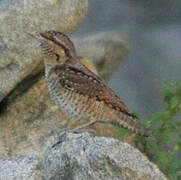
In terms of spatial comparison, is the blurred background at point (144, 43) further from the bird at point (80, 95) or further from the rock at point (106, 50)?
the bird at point (80, 95)

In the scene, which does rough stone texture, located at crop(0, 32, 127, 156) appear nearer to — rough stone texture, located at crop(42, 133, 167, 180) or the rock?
the rock

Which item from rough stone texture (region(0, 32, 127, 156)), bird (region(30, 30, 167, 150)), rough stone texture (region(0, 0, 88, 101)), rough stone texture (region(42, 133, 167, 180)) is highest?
rough stone texture (region(42, 133, 167, 180))

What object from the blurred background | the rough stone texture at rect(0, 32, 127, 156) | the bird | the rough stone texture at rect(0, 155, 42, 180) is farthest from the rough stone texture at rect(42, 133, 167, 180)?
the blurred background

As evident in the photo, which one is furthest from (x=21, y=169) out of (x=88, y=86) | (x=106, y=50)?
(x=106, y=50)

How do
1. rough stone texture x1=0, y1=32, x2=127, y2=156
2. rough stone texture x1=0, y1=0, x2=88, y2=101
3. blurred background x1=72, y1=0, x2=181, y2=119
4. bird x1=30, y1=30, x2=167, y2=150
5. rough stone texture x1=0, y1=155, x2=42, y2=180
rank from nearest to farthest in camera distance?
rough stone texture x1=0, y1=155, x2=42, y2=180, bird x1=30, y1=30, x2=167, y2=150, rough stone texture x1=0, y1=0, x2=88, y2=101, rough stone texture x1=0, y1=32, x2=127, y2=156, blurred background x1=72, y1=0, x2=181, y2=119

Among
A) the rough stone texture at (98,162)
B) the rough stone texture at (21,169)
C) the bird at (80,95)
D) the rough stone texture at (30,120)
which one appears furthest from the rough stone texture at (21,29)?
the rough stone texture at (98,162)

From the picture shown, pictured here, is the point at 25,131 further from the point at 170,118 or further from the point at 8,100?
the point at 170,118

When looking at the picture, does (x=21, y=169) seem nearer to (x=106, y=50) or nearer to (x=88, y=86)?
(x=88, y=86)
